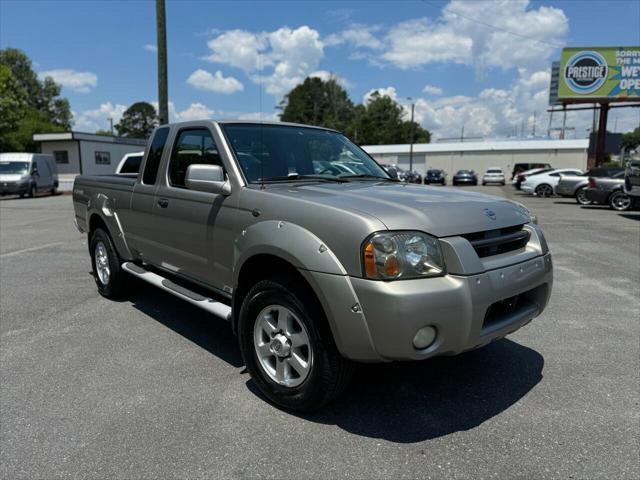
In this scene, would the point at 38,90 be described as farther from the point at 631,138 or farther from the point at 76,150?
the point at 631,138

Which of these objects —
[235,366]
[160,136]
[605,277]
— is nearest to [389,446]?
[235,366]

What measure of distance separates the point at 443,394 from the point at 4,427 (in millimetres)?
2816

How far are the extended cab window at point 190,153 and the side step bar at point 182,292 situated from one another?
0.89 m

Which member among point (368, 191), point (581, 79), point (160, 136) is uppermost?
point (581, 79)

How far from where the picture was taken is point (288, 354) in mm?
3162

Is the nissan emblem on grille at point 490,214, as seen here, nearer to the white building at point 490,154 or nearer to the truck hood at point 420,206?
the truck hood at point 420,206

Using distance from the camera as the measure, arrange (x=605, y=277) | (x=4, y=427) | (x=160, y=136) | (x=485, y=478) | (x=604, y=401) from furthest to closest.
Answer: (x=605, y=277), (x=160, y=136), (x=604, y=401), (x=4, y=427), (x=485, y=478)

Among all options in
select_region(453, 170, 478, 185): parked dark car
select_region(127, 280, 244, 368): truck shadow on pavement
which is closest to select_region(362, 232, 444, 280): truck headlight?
select_region(127, 280, 244, 368): truck shadow on pavement

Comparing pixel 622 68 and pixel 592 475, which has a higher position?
pixel 622 68

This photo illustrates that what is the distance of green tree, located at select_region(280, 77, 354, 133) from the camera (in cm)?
9900

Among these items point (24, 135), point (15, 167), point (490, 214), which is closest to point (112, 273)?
point (490, 214)

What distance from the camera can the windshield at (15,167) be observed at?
24453mm

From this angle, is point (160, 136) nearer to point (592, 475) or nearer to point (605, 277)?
point (592, 475)

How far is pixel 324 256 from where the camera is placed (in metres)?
2.81
